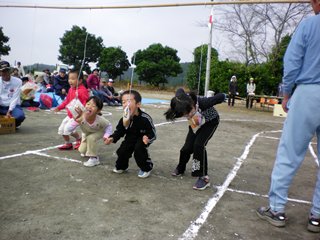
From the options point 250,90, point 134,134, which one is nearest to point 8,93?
point 134,134

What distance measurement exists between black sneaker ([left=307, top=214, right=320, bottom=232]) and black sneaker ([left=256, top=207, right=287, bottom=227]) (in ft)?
0.76

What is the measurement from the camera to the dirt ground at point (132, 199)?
289 centimetres

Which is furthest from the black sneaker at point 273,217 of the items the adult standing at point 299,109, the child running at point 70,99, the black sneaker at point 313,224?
the child running at point 70,99

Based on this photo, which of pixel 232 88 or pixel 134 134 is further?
pixel 232 88

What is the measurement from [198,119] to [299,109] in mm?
1422

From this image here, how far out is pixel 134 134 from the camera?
452cm

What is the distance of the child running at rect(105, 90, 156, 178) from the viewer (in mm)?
4324

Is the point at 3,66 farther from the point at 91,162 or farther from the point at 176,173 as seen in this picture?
the point at 176,173

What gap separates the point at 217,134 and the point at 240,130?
57.8 inches

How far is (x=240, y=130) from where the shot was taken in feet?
31.2

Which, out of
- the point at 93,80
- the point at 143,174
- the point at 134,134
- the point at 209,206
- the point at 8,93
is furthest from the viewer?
the point at 93,80

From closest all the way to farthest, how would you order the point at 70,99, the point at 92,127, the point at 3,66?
the point at 92,127 < the point at 70,99 < the point at 3,66

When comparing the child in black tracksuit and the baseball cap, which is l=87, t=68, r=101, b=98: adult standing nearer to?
the baseball cap

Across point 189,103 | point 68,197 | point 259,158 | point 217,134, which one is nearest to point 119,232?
point 68,197
